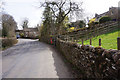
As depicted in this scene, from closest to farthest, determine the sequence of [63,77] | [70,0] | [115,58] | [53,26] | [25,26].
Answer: [115,58], [63,77], [70,0], [53,26], [25,26]

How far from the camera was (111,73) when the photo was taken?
2.41 m

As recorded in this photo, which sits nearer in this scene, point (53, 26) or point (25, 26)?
point (53, 26)

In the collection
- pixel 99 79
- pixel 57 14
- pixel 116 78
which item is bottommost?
pixel 99 79

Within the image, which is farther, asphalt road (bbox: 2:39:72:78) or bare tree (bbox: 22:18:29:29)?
bare tree (bbox: 22:18:29:29)

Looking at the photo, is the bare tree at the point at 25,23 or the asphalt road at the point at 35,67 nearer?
the asphalt road at the point at 35,67

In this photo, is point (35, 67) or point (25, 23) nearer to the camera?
point (35, 67)

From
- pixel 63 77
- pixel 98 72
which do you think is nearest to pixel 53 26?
pixel 63 77

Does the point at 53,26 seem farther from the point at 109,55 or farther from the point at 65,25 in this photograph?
the point at 109,55

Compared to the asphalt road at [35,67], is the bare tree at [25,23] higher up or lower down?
higher up

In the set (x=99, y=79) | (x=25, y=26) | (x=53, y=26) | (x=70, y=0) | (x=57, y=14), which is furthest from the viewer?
(x=25, y=26)

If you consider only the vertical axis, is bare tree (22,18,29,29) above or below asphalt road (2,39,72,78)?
above

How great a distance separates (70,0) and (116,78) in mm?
23092

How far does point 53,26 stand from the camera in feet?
90.9

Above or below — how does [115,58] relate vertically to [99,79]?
above
